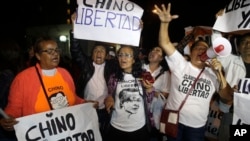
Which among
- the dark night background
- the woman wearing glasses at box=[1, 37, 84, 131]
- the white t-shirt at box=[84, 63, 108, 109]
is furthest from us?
the dark night background

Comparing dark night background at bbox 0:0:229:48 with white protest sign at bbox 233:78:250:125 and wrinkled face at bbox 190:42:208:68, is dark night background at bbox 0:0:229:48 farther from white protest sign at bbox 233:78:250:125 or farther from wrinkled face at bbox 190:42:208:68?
white protest sign at bbox 233:78:250:125

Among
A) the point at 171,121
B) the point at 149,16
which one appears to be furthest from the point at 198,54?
the point at 149,16

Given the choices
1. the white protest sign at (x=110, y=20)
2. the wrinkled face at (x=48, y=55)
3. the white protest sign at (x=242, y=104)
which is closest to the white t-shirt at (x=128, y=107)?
the white protest sign at (x=110, y=20)

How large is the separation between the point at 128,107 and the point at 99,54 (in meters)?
1.31

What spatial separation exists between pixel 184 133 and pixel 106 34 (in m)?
1.60

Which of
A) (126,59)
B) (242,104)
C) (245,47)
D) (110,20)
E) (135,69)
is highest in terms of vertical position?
(110,20)

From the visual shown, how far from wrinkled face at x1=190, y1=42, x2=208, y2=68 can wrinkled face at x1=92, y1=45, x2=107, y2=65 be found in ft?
4.90

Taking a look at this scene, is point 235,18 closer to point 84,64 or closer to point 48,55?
point 84,64

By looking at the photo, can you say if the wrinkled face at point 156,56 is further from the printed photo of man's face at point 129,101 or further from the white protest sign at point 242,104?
the white protest sign at point 242,104

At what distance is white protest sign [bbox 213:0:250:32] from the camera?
158 inches

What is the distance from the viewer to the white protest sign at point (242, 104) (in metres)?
3.87

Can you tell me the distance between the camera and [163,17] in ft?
13.0

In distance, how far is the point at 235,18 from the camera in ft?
13.4

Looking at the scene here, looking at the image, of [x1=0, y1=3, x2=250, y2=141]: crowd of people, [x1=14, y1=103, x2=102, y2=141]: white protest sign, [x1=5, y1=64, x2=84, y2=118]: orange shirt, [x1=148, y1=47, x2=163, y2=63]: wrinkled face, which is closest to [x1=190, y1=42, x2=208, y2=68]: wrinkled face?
[x1=0, y1=3, x2=250, y2=141]: crowd of people
